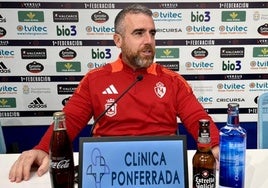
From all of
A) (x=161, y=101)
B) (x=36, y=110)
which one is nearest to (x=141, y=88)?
(x=161, y=101)

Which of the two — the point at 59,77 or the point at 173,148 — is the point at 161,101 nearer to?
the point at 173,148

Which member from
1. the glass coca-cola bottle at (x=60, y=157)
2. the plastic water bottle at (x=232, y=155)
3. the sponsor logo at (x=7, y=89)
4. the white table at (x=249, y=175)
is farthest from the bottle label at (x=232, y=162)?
the sponsor logo at (x=7, y=89)

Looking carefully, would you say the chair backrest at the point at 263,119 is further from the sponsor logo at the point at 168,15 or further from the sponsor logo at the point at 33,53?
the sponsor logo at the point at 33,53

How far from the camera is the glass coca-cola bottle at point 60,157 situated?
85 cm

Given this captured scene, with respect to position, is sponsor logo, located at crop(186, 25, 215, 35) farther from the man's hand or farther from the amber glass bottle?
the amber glass bottle

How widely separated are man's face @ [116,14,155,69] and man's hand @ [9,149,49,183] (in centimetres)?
75

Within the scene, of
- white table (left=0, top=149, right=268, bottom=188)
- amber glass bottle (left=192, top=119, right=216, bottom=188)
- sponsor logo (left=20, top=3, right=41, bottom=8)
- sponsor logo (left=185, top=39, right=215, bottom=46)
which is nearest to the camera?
amber glass bottle (left=192, top=119, right=216, bottom=188)

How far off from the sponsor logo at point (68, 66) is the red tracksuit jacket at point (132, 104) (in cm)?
94

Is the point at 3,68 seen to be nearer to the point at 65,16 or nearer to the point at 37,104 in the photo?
the point at 37,104

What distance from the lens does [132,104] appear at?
1635 mm

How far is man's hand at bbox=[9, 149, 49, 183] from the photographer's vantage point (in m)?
1.08

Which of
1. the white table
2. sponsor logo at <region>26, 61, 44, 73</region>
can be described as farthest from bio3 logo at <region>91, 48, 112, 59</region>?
the white table

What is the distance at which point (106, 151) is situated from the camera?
0.83 meters

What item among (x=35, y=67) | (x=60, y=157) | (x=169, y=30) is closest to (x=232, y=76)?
(x=169, y=30)
